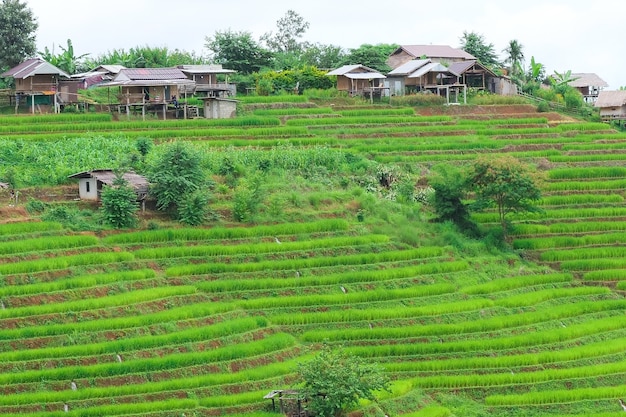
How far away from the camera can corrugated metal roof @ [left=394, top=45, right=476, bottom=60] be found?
63.6 metres

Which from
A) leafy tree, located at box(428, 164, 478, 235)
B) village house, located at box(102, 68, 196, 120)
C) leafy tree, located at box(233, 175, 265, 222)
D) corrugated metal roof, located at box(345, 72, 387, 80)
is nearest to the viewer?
leafy tree, located at box(233, 175, 265, 222)

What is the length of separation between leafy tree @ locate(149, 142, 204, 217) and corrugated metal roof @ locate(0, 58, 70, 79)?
491 inches

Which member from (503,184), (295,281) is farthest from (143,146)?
(503,184)

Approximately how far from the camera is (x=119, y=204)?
38.9m

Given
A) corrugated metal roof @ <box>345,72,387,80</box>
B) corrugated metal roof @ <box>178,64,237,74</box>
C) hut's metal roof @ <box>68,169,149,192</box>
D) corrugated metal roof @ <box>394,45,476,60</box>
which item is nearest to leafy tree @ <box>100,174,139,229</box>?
hut's metal roof @ <box>68,169,149,192</box>

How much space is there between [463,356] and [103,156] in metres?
16.0

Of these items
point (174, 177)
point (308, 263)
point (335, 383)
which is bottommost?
point (335, 383)

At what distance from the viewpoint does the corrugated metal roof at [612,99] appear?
59.7 meters

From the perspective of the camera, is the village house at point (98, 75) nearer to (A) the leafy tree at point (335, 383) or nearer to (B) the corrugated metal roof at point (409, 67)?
(B) the corrugated metal roof at point (409, 67)

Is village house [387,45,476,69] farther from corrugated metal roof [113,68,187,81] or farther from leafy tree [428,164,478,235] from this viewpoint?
leafy tree [428,164,478,235]

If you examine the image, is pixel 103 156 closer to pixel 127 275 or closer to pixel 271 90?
pixel 127 275

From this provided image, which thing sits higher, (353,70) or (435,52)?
(435,52)

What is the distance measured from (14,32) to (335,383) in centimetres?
3060

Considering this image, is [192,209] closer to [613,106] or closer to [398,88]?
[398,88]
